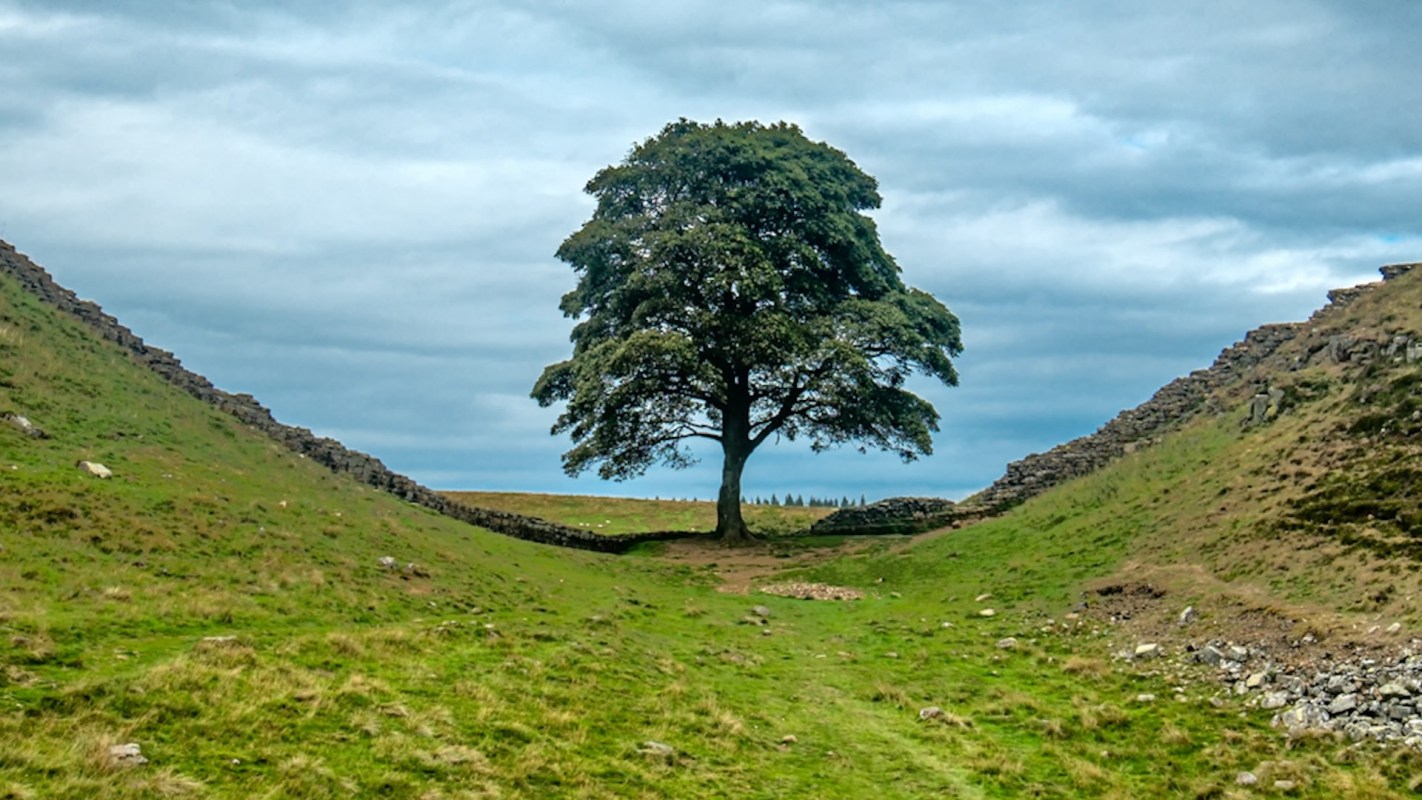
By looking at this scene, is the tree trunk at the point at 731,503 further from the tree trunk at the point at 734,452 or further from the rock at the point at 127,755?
the rock at the point at 127,755

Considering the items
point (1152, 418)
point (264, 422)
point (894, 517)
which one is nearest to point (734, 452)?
point (894, 517)

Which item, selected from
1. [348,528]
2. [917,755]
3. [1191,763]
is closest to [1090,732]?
[1191,763]

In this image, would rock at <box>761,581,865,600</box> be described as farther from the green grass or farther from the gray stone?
the gray stone

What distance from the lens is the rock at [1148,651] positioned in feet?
64.3

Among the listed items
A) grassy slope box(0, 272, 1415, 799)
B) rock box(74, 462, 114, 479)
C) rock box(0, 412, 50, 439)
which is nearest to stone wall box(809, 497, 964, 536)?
grassy slope box(0, 272, 1415, 799)

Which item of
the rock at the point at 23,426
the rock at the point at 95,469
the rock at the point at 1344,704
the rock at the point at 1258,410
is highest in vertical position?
the rock at the point at 1258,410

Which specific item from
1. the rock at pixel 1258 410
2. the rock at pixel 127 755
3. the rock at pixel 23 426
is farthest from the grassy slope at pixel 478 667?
the rock at pixel 1258 410

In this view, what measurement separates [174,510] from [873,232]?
30788mm

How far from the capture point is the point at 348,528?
26984 mm

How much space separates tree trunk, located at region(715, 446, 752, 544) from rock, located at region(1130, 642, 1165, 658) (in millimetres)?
21723

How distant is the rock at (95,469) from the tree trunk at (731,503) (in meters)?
22.0

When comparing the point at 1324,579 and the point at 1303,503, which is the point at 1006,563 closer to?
the point at 1303,503

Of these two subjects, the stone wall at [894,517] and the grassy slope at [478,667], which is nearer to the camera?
the grassy slope at [478,667]

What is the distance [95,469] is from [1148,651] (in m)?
23.2
